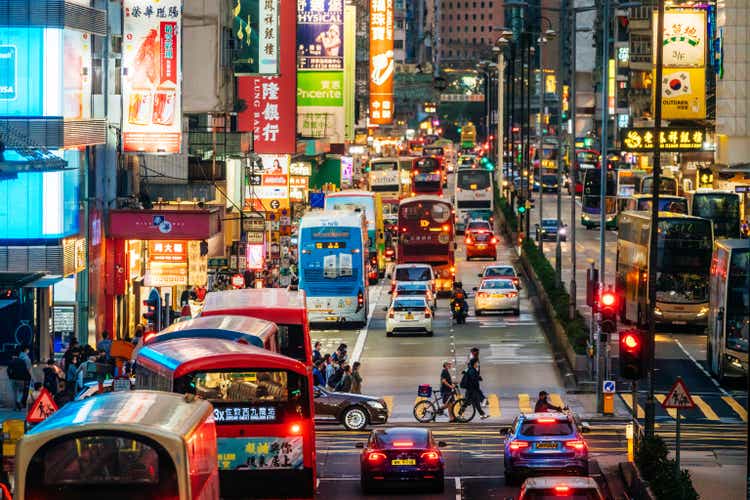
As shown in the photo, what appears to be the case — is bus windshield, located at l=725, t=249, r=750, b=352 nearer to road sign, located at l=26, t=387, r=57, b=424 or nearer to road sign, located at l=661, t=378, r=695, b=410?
road sign, located at l=661, t=378, r=695, b=410

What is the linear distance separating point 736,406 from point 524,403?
220 inches

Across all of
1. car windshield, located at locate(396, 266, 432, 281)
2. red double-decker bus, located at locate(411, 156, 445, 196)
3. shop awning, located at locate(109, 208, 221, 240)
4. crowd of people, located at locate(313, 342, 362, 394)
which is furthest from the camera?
red double-decker bus, located at locate(411, 156, 445, 196)

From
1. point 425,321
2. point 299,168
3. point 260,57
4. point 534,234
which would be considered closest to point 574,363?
point 425,321

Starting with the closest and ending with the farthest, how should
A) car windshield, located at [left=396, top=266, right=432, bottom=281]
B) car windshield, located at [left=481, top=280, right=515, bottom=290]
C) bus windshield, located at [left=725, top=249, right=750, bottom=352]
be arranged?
bus windshield, located at [left=725, top=249, right=750, bottom=352], car windshield, located at [left=481, top=280, right=515, bottom=290], car windshield, located at [left=396, top=266, right=432, bottom=281]

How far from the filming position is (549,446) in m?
30.5

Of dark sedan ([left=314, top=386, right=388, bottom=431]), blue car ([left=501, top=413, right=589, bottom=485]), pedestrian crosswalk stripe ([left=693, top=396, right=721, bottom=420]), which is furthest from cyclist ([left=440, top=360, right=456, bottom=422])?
blue car ([left=501, top=413, right=589, bottom=485])

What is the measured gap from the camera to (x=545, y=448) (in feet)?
100

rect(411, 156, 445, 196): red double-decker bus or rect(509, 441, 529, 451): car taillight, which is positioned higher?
rect(411, 156, 445, 196): red double-decker bus

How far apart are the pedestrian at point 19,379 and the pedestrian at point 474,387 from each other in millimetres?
10824

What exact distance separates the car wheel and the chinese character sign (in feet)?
345

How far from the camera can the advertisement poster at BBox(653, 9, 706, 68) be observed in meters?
58.8

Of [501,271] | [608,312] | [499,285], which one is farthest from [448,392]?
[501,271]

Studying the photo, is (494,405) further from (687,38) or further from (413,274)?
(413,274)

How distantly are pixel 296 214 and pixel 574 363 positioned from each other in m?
42.7
